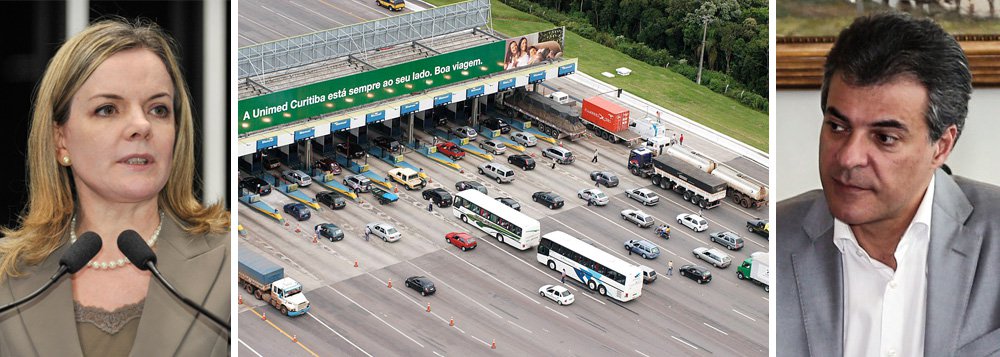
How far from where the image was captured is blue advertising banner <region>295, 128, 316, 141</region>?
54.6 ft

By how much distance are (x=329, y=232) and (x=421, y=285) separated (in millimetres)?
1195

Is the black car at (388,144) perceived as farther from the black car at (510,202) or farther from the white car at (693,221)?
the white car at (693,221)

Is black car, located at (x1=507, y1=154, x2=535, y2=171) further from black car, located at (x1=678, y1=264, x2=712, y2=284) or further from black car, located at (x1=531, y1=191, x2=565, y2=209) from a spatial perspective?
black car, located at (x1=678, y1=264, x2=712, y2=284)

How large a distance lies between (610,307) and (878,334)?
190 inches

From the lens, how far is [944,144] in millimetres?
10250

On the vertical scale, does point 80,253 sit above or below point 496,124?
above

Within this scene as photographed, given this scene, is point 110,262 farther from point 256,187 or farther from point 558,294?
point 256,187

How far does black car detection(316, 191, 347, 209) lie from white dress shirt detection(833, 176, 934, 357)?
264 inches

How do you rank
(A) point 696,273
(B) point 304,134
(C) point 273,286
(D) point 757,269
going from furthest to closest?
(B) point 304,134 < (A) point 696,273 < (D) point 757,269 < (C) point 273,286

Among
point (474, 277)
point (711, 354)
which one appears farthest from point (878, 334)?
point (474, 277)

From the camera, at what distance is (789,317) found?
35.0ft

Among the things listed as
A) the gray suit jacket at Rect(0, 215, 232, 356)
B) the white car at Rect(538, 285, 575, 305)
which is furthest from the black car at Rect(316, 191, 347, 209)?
the gray suit jacket at Rect(0, 215, 232, 356)

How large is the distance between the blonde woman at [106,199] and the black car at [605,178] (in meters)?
6.87

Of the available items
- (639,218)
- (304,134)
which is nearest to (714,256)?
(639,218)
